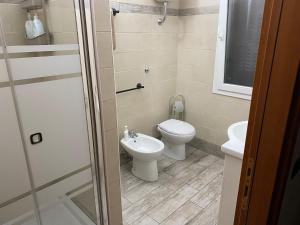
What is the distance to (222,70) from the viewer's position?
2.68 metres

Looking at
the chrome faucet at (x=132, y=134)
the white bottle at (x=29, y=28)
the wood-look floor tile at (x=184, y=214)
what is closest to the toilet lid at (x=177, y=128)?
the chrome faucet at (x=132, y=134)

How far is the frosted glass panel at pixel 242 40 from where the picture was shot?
235cm

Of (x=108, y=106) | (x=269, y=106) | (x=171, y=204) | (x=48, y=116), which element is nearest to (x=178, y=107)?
(x=171, y=204)

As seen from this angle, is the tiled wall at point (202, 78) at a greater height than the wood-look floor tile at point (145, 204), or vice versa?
the tiled wall at point (202, 78)

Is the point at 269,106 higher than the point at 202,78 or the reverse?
higher

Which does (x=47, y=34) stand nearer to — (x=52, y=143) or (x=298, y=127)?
(x=52, y=143)

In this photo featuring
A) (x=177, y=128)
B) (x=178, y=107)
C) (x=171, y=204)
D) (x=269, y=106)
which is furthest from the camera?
(x=178, y=107)

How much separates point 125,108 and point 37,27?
1.54 metres

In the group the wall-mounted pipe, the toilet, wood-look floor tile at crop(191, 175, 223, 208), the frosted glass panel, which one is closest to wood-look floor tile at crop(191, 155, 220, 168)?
the toilet

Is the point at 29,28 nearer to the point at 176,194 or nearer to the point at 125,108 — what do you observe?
the point at 125,108

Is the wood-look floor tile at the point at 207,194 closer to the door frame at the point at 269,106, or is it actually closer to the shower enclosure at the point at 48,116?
the shower enclosure at the point at 48,116

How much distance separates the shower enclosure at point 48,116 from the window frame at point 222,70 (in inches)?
72.0

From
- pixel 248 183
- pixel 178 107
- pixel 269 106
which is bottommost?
pixel 178 107

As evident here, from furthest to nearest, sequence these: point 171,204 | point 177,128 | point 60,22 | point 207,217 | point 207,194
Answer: point 177,128
point 207,194
point 171,204
point 207,217
point 60,22
